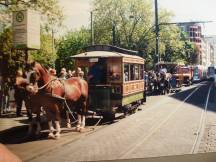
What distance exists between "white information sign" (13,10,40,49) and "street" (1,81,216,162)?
2.13 metres

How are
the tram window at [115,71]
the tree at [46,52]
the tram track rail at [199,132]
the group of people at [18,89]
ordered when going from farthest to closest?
the tram window at [115,71], the tram track rail at [199,132], the group of people at [18,89], the tree at [46,52]

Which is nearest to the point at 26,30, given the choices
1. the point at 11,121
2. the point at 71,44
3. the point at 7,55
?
the point at 7,55

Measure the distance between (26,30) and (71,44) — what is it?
813 mm

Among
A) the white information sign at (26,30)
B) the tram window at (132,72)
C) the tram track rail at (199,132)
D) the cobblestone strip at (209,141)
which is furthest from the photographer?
the tram window at (132,72)

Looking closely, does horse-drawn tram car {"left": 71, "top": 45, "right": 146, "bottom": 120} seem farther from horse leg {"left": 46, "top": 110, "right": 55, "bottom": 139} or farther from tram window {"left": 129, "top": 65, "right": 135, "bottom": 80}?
horse leg {"left": 46, "top": 110, "right": 55, "bottom": 139}

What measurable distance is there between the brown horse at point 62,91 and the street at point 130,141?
474 millimetres

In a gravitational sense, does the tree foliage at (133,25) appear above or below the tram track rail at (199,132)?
above

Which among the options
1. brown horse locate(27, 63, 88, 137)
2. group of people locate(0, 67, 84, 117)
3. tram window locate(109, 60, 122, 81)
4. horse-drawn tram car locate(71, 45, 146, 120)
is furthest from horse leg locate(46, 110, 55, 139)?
tram window locate(109, 60, 122, 81)

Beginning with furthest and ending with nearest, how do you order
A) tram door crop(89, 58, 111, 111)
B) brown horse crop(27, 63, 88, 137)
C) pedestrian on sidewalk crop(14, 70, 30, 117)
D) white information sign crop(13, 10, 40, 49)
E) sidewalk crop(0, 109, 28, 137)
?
1. tram door crop(89, 58, 111, 111)
2. brown horse crop(27, 63, 88, 137)
3. sidewalk crop(0, 109, 28, 137)
4. pedestrian on sidewalk crop(14, 70, 30, 117)
5. white information sign crop(13, 10, 40, 49)

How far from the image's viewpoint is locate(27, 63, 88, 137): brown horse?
792 centimetres

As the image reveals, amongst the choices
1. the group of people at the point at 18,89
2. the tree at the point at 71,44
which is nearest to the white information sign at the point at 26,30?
the tree at the point at 71,44

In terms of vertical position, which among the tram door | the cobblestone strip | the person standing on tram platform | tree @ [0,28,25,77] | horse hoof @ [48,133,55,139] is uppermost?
tree @ [0,28,25,77]

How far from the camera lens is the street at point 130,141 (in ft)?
23.2

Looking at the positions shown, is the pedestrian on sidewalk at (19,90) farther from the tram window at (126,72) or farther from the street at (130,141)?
the tram window at (126,72)
